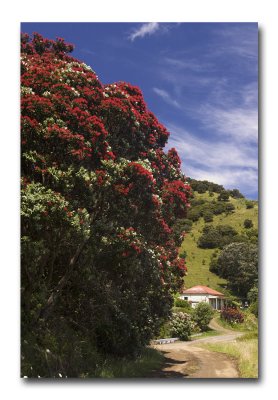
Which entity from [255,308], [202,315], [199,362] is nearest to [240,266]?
[255,308]

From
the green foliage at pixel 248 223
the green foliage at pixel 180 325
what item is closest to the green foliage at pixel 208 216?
the green foliage at pixel 248 223

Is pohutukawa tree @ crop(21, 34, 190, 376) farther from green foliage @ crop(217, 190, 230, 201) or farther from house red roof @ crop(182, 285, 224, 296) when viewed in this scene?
green foliage @ crop(217, 190, 230, 201)

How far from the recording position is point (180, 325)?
43.0 feet

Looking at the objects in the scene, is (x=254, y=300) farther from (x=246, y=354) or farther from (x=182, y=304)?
(x=182, y=304)

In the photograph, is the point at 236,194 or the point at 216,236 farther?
the point at 216,236

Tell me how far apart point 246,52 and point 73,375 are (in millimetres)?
6205

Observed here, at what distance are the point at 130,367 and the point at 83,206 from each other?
2.92 meters

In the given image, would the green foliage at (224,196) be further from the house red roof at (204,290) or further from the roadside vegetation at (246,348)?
the roadside vegetation at (246,348)

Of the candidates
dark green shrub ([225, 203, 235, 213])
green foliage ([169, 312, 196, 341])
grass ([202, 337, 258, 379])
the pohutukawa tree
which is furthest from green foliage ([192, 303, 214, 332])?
dark green shrub ([225, 203, 235, 213])

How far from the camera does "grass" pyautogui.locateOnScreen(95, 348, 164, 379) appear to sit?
8.43 metres

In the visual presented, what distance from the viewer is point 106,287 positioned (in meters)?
9.17

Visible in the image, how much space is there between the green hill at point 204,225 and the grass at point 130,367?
1697 millimetres
